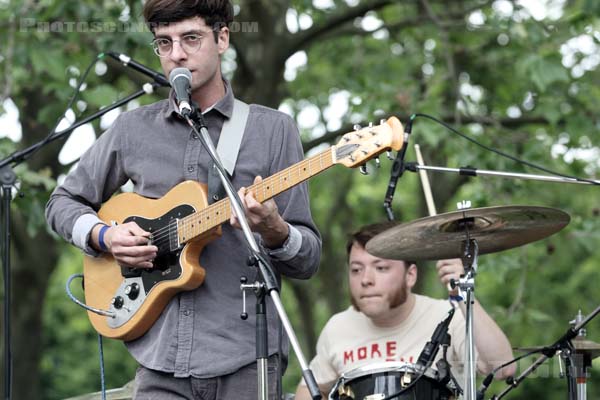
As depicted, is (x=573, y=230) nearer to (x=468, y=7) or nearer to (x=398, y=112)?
(x=398, y=112)

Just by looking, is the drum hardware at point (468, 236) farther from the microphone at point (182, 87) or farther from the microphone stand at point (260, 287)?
the microphone at point (182, 87)

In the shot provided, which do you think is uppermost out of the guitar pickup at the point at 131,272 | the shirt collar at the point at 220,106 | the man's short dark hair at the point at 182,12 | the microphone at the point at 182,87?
the man's short dark hair at the point at 182,12

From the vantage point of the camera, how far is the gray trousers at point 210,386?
3.61m

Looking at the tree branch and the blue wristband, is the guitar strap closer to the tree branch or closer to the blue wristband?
the blue wristband

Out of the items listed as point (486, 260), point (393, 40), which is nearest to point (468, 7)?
point (393, 40)

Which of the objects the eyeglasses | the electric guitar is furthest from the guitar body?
the eyeglasses

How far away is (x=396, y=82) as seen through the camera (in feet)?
29.1

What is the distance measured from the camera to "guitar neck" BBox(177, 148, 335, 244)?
137 inches

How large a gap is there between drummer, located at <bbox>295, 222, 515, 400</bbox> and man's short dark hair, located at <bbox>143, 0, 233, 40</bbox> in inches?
70.4

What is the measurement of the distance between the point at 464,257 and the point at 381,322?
141cm

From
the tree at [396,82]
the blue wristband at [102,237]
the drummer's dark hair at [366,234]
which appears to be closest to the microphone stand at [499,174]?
the drummer's dark hair at [366,234]

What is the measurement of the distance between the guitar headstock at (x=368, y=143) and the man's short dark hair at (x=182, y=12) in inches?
31.0

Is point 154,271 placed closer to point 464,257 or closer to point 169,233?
point 169,233

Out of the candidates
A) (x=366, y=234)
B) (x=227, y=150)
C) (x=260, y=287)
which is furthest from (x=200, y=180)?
(x=366, y=234)
